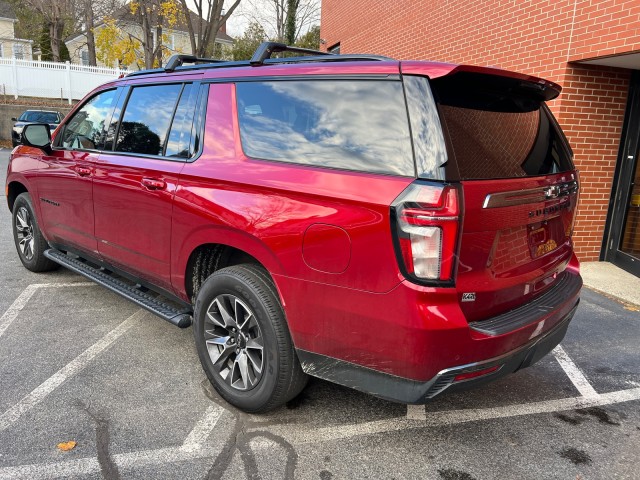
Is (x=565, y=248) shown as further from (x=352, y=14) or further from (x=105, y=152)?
(x=352, y=14)

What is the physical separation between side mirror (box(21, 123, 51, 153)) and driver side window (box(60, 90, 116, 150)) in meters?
0.16

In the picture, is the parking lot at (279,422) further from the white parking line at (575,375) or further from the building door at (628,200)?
the building door at (628,200)

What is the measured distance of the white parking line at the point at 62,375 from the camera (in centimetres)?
289

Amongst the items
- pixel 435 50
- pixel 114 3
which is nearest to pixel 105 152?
pixel 435 50

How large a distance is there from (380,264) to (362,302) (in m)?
0.21

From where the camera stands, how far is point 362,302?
230cm

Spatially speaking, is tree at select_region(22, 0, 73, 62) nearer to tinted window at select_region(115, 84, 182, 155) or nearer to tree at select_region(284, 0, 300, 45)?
tree at select_region(284, 0, 300, 45)

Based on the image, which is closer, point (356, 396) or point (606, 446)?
point (606, 446)

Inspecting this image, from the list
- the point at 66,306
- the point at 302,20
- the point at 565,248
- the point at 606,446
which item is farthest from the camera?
the point at 302,20

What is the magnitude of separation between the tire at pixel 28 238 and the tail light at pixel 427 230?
4.23m

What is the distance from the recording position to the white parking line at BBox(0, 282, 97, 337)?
4.19 metres

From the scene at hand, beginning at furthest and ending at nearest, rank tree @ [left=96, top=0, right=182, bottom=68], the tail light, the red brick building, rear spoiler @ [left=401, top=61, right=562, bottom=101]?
tree @ [left=96, top=0, right=182, bottom=68] < the red brick building < rear spoiler @ [left=401, top=61, right=562, bottom=101] < the tail light

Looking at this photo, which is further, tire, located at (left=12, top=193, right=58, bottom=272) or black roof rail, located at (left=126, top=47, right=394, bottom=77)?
tire, located at (left=12, top=193, right=58, bottom=272)

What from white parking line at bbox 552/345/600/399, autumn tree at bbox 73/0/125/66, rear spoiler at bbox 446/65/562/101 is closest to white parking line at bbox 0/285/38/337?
rear spoiler at bbox 446/65/562/101
